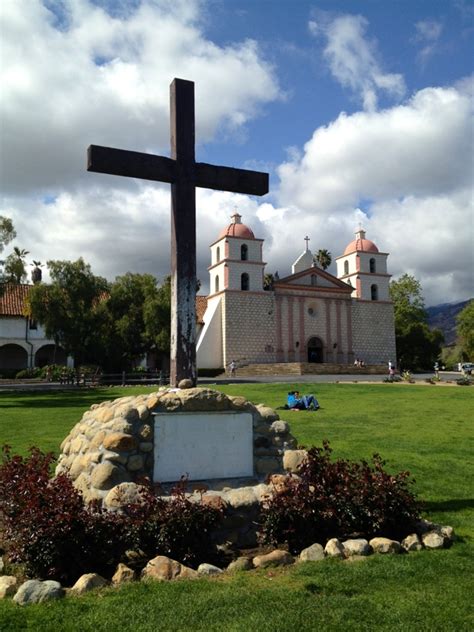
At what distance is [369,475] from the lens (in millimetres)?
5250

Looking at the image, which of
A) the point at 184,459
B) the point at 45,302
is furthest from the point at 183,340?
the point at 45,302

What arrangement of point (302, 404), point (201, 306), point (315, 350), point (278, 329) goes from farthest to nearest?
point (201, 306) → point (315, 350) → point (278, 329) → point (302, 404)

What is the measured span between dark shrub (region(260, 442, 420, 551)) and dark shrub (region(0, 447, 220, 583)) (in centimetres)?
61

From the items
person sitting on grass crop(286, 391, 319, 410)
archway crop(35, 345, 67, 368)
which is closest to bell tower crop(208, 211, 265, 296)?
archway crop(35, 345, 67, 368)

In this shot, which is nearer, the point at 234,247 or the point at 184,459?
the point at 184,459

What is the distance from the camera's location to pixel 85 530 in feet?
14.3

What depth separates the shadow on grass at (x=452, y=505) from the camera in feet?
20.4

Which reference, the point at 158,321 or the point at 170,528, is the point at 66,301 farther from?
the point at 170,528

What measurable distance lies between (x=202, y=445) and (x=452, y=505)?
3018 mm

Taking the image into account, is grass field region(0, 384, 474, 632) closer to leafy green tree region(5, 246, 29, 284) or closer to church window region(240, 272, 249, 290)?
leafy green tree region(5, 246, 29, 284)

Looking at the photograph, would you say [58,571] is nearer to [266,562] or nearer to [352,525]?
[266,562]

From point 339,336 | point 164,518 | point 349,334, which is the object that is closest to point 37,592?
point 164,518

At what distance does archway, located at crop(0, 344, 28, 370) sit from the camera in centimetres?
4388

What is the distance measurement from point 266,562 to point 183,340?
2387 millimetres
